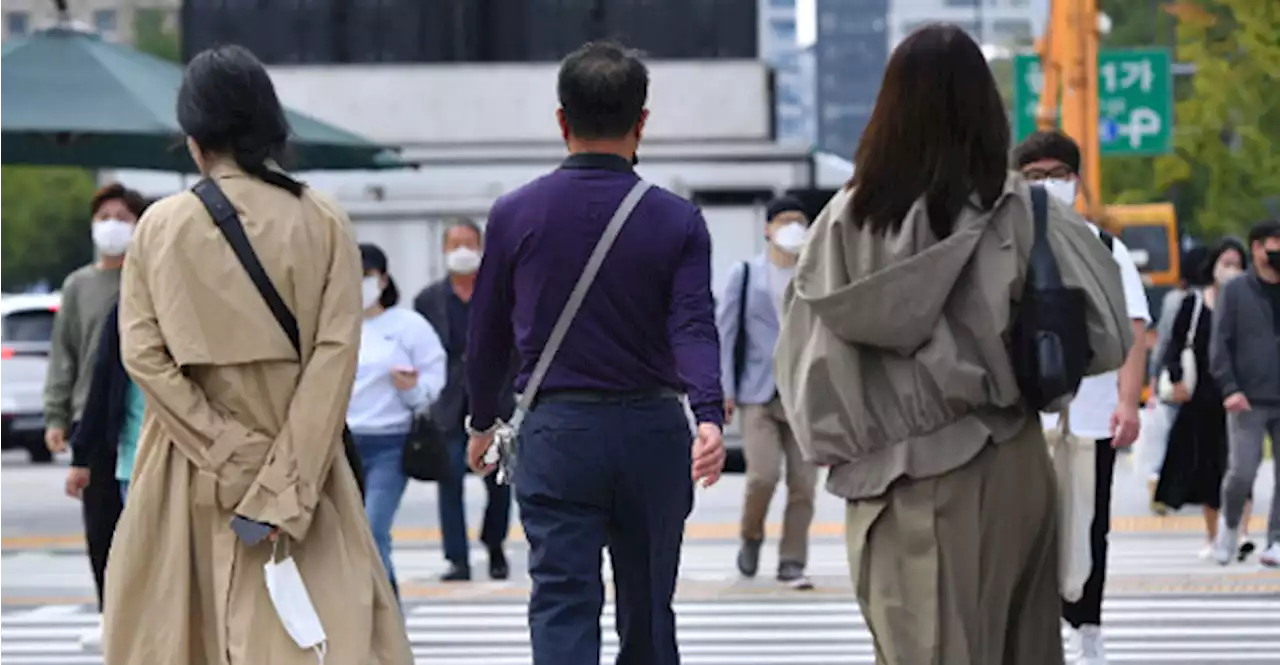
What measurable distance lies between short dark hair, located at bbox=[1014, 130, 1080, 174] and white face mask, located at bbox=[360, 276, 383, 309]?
393cm

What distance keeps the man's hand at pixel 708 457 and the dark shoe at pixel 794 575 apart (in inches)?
223

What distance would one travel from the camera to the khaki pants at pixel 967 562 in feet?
17.6

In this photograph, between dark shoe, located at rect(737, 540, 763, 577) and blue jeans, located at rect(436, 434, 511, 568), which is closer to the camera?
dark shoe, located at rect(737, 540, 763, 577)

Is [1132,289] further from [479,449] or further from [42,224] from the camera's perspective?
[42,224]

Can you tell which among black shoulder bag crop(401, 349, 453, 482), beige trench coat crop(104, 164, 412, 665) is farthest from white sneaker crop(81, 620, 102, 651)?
beige trench coat crop(104, 164, 412, 665)

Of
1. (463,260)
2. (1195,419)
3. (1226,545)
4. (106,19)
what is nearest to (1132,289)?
(463,260)

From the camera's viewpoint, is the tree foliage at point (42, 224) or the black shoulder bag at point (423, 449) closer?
the black shoulder bag at point (423, 449)

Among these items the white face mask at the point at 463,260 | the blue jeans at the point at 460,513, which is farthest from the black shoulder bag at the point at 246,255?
the white face mask at the point at 463,260

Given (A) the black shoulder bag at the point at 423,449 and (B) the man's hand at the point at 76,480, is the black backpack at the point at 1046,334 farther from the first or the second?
(A) the black shoulder bag at the point at 423,449

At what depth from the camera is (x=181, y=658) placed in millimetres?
5750

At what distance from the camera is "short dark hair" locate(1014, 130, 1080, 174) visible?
25.0ft

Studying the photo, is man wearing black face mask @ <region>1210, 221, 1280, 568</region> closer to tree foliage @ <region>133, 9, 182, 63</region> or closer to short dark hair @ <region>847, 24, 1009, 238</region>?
short dark hair @ <region>847, 24, 1009, 238</region>

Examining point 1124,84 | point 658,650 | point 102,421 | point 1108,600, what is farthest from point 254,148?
point 1124,84

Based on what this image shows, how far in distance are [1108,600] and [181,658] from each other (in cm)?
660
